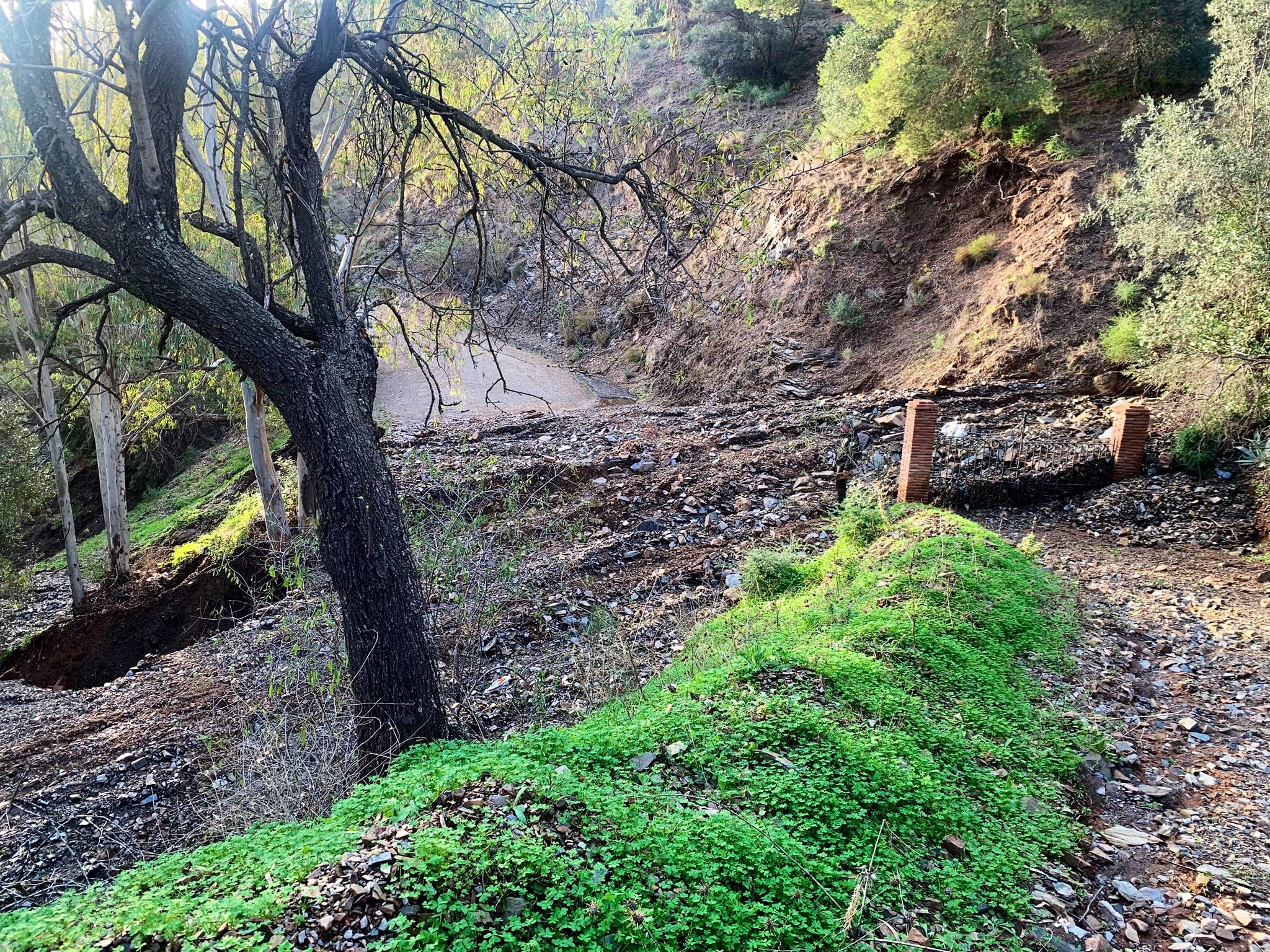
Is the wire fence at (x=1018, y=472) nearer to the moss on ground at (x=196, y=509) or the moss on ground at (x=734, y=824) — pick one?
the moss on ground at (x=734, y=824)

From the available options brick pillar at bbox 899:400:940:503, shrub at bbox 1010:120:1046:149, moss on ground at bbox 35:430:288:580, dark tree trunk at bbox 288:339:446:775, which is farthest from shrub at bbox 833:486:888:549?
shrub at bbox 1010:120:1046:149

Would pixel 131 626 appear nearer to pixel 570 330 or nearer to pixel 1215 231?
pixel 570 330

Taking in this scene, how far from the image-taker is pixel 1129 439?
9.23 metres

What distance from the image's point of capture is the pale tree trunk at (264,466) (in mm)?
9734

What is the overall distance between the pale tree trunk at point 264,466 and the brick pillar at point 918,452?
796 cm

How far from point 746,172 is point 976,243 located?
11015 mm

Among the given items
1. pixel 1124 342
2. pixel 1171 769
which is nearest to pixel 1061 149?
pixel 1124 342

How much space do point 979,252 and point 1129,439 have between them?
6.41 m

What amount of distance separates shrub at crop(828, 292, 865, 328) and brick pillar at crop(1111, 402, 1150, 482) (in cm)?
667

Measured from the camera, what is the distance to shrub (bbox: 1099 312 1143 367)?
1097 cm

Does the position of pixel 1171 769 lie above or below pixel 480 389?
below

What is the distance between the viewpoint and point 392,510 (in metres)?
4.36

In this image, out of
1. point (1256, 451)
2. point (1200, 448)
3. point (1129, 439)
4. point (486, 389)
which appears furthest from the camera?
point (486, 389)

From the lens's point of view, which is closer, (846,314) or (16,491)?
(16,491)
